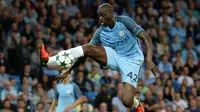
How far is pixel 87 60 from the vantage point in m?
18.2

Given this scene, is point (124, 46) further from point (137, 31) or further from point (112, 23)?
point (112, 23)

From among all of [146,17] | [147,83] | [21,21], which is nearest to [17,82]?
[21,21]

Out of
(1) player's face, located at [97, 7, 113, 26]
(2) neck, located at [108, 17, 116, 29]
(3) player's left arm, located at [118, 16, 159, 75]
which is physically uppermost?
(1) player's face, located at [97, 7, 113, 26]

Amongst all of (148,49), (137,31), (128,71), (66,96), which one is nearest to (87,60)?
(66,96)

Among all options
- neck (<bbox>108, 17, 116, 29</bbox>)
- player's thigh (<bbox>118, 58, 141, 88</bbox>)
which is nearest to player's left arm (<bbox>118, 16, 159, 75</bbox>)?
neck (<bbox>108, 17, 116, 29</bbox>)

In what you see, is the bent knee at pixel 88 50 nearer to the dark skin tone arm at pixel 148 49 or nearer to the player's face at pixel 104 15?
the player's face at pixel 104 15

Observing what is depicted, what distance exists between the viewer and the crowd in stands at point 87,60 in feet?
54.9

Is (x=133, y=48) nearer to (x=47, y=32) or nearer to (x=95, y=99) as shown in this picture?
(x=95, y=99)

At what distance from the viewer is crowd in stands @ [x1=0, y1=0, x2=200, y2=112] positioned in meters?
16.7

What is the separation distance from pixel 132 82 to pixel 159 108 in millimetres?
5616

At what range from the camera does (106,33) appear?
1157 centimetres

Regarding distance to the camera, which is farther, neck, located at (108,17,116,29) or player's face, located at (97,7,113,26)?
neck, located at (108,17,116,29)

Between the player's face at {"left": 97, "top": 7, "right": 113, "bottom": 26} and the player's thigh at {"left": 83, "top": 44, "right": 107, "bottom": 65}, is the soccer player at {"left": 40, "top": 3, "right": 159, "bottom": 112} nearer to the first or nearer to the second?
the player's face at {"left": 97, "top": 7, "right": 113, "bottom": 26}

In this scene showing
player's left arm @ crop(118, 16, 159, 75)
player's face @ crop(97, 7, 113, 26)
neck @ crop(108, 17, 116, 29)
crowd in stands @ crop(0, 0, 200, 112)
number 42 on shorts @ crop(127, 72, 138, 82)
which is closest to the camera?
player's face @ crop(97, 7, 113, 26)
